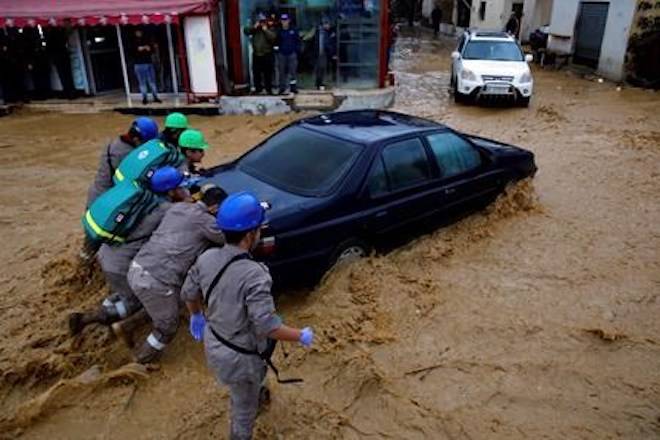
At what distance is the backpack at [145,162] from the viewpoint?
167 inches

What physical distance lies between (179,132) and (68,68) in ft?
32.5

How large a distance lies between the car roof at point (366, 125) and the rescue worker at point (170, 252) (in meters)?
1.99

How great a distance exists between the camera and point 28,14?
12.0 m

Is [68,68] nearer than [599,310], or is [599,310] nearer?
[599,310]

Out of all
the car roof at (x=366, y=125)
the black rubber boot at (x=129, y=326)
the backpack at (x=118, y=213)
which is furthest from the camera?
the car roof at (x=366, y=125)

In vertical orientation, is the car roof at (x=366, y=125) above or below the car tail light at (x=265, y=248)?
above

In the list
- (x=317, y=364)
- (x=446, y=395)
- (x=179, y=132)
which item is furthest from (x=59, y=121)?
(x=446, y=395)

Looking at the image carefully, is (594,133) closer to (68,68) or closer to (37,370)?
(37,370)

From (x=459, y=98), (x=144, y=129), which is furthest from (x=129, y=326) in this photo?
(x=459, y=98)

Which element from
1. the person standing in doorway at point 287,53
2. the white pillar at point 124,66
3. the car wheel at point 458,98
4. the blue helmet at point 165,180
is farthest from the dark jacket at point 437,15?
the blue helmet at point 165,180

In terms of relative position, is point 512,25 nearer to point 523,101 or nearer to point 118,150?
point 523,101

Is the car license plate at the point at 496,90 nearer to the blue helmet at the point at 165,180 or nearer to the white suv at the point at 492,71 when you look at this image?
the white suv at the point at 492,71

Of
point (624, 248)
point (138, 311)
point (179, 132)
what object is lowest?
point (624, 248)

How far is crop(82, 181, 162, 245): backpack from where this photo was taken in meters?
3.84
